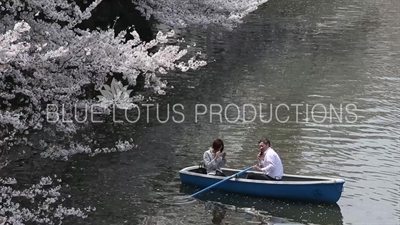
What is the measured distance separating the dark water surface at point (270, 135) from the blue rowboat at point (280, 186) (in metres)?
0.18

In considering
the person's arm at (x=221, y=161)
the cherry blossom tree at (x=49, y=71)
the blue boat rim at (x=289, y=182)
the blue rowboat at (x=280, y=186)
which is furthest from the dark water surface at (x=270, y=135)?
the cherry blossom tree at (x=49, y=71)

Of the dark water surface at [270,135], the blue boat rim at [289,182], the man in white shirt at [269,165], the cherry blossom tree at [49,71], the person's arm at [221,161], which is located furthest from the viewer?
the person's arm at [221,161]

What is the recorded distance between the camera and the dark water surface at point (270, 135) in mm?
12336

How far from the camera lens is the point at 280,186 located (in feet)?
41.3

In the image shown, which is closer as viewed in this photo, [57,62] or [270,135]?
[57,62]

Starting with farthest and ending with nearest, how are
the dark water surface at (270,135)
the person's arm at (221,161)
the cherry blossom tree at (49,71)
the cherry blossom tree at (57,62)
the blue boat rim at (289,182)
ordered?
the person's arm at (221,161) → the dark water surface at (270,135) → the blue boat rim at (289,182) → the cherry blossom tree at (57,62) → the cherry blossom tree at (49,71)

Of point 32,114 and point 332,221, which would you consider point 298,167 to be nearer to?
point 332,221

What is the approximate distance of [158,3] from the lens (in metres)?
23.4

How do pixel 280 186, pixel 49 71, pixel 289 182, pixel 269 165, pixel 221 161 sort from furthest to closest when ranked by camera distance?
pixel 221 161 → pixel 269 165 → pixel 280 186 → pixel 289 182 → pixel 49 71

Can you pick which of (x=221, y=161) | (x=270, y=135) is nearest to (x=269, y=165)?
(x=221, y=161)

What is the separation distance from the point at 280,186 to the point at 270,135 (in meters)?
4.42

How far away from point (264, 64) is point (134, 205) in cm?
1386

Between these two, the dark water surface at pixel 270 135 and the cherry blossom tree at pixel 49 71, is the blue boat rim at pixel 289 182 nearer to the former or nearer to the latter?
the dark water surface at pixel 270 135

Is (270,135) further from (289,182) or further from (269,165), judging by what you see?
(289,182)
